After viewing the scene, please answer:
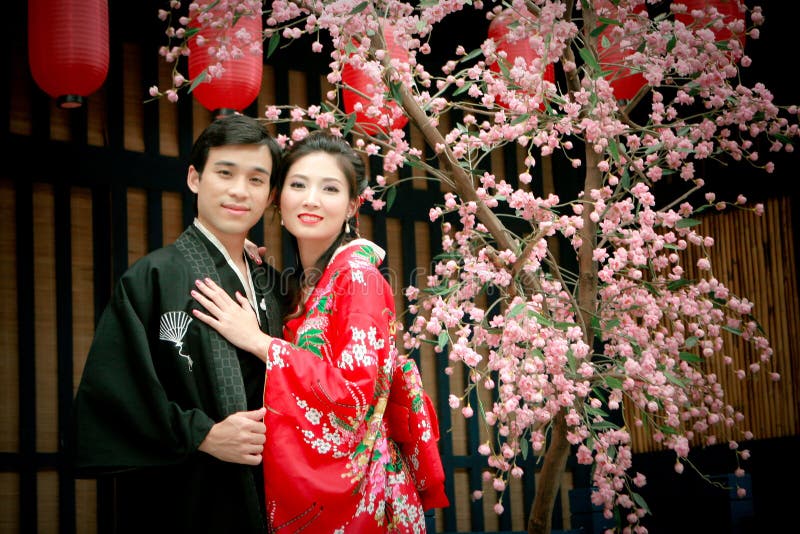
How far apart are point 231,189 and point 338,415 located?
759mm

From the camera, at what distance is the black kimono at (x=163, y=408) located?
2.30 metres

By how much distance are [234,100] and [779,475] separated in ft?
13.5

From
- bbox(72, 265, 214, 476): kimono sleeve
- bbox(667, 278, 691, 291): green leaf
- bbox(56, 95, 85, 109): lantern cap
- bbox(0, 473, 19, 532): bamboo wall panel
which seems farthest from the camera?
bbox(0, 473, 19, 532): bamboo wall panel

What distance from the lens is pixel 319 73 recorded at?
18.3 feet

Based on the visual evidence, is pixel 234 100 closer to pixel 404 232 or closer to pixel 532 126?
pixel 532 126

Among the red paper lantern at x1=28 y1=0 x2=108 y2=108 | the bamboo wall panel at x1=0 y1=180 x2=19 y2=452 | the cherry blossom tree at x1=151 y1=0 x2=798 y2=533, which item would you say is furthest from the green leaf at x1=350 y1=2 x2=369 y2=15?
the bamboo wall panel at x1=0 y1=180 x2=19 y2=452

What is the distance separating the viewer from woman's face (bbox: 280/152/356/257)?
9.03 ft

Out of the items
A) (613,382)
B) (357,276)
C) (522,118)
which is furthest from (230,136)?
(613,382)

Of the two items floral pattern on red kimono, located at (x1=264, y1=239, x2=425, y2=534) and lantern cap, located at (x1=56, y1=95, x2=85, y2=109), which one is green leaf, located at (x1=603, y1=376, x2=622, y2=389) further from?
lantern cap, located at (x1=56, y1=95, x2=85, y2=109)

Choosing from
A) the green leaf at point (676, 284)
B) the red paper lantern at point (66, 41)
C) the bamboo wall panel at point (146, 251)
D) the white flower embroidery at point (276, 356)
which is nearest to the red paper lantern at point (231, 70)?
the red paper lantern at point (66, 41)

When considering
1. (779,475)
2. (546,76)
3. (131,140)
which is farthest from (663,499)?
(131,140)

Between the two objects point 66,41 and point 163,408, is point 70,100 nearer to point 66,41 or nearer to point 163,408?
point 66,41

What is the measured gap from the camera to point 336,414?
247 centimetres

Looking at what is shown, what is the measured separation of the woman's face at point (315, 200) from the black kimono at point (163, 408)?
16.7 inches
